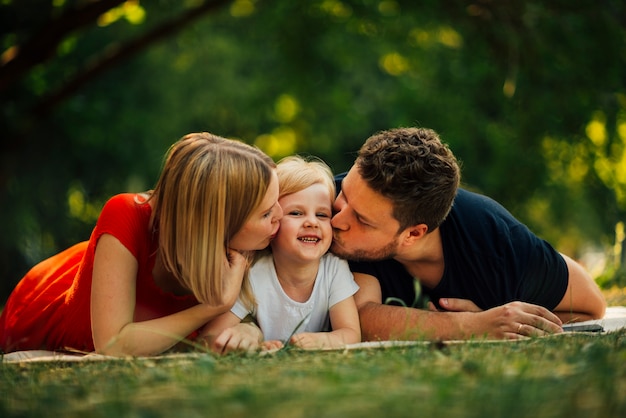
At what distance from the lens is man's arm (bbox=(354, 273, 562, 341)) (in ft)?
12.7

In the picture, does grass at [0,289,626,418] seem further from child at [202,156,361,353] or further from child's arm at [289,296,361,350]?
child at [202,156,361,353]

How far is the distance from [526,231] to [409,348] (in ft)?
5.85

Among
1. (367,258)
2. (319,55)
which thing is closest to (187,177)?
(367,258)

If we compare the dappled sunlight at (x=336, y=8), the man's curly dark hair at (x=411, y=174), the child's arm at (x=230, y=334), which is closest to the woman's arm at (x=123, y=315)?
the child's arm at (x=230, y=334)

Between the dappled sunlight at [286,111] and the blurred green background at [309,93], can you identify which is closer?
the blurred green background at [309,93]

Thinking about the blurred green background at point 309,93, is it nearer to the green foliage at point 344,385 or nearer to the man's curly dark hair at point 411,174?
the man's curly dark hair at point 411,174

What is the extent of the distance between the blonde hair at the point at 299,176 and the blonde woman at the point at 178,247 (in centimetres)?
20

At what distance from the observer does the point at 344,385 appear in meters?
2.27

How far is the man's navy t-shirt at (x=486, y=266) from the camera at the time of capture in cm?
447

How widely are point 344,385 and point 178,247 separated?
170 centimetres

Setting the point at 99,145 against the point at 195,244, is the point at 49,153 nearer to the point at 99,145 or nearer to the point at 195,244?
the point at 99,145

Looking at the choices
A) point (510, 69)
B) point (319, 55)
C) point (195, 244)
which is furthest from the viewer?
point (319, 55)

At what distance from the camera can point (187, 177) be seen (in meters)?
3.77

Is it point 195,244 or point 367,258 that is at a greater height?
point 195,244
